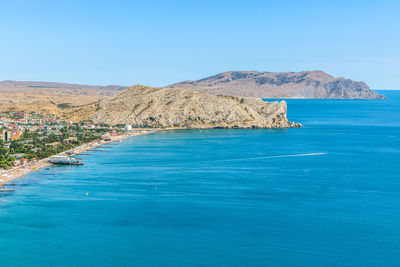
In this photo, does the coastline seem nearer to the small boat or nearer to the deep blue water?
the small boat

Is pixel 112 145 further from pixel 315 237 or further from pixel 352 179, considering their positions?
pixel 315 237

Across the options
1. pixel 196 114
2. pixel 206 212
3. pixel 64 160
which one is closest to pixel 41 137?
pixel 64 160

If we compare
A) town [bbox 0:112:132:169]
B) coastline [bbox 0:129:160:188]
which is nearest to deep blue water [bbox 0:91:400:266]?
coastline [bbox 0:129:160:188]

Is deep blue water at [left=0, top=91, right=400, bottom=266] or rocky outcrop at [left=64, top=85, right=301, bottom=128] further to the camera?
rocky outcrop at [left=64, top=85, right=301, bottom=128]

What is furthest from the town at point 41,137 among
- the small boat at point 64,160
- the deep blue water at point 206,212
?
the deep blue water at point 206,212

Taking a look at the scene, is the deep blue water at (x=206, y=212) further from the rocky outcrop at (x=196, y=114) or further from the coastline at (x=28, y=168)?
the rocky outcrop at (x=196, y=114)
